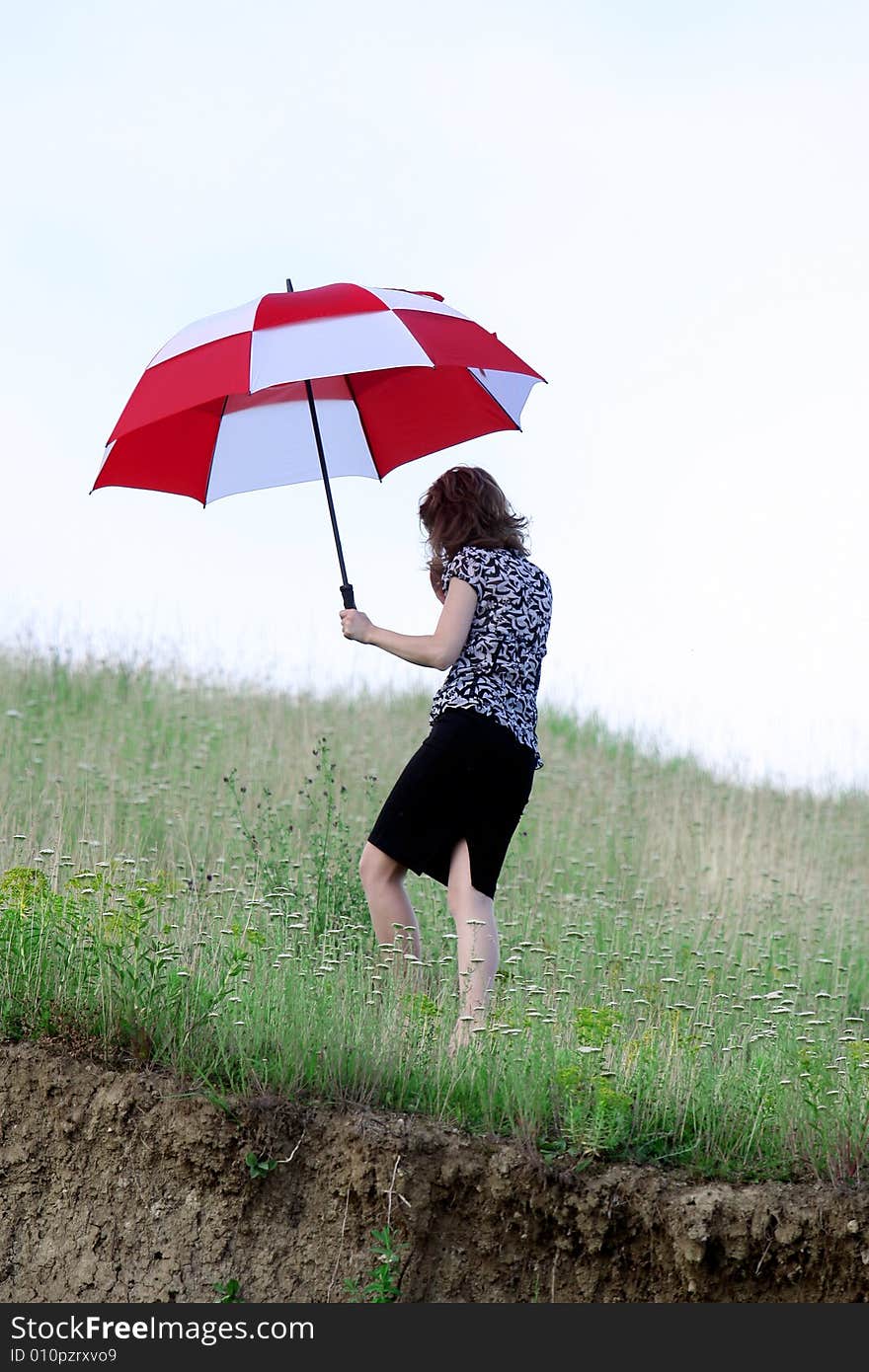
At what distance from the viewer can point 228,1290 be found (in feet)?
16.1

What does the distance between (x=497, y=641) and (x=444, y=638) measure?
0.25 metres

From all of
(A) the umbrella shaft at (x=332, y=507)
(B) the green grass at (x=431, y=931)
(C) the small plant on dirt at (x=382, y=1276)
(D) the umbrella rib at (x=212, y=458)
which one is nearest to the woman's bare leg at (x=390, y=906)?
(B) the green grass at (x=431, y=931)

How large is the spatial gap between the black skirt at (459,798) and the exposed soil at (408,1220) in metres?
1.17

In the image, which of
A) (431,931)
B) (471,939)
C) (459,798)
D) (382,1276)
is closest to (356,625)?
(459,798)

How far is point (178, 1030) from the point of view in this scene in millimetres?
5402

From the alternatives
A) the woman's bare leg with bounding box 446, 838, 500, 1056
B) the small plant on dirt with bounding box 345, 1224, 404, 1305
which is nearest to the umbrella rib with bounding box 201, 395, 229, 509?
the woman's bare leg with bounding box 446, 838, 500, 1056

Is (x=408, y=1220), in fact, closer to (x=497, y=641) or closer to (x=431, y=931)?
(x=497, y=641)

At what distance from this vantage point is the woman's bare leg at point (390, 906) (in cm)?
598

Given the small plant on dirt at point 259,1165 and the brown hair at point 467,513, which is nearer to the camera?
the small plant on dirt at point 259,1165

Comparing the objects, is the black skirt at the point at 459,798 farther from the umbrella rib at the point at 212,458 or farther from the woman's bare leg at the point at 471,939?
the umbrella rib at the point at 212,458

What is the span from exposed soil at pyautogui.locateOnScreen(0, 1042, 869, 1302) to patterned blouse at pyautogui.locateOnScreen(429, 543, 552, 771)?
1.66 m

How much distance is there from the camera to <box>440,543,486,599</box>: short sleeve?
5.77m

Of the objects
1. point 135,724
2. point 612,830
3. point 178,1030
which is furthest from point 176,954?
point 135,724

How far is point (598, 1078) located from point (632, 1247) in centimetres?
56
